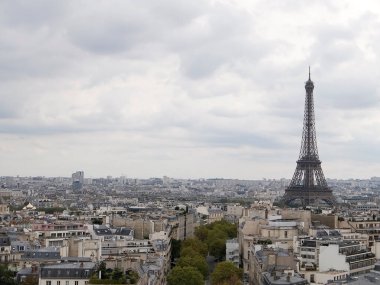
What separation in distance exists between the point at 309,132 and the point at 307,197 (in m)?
12.6

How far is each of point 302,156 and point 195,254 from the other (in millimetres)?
80387

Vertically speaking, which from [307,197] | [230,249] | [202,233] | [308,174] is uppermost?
[308,174]

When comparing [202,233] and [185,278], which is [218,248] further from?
[185,278]

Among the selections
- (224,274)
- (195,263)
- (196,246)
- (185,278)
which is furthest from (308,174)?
(185,278)

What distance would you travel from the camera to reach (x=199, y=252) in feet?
250

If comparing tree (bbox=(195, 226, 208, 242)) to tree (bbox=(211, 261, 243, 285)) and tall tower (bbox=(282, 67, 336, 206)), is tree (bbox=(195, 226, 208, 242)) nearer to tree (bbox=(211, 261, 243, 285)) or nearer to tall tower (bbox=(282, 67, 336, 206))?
tree (bbox=(211, 261, 243, 285))

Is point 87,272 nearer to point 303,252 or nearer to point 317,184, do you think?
point 303,252

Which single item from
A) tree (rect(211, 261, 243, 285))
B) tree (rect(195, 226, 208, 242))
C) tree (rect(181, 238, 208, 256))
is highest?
tree (rect(195, 226, 208, 242))

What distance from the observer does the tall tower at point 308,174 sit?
463 feet

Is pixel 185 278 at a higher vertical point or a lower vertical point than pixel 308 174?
lower

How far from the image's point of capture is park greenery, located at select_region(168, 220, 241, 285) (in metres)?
55.8

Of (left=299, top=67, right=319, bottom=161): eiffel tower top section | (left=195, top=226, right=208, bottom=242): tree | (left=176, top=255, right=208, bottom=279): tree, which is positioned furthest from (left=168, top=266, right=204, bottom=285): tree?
(left=299, top=67, right=319, bottom=161): eiffel tower top section

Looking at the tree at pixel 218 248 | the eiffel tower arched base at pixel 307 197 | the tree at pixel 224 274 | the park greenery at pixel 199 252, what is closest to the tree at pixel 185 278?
the park greenery at pixel 199 252

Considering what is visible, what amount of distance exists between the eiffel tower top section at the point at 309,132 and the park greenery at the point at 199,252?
48.1 m
